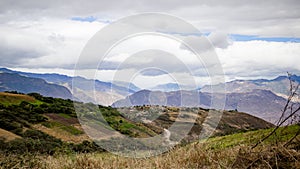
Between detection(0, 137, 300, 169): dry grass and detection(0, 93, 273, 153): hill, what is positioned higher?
detection(0, 137, 300, 169): dry grass

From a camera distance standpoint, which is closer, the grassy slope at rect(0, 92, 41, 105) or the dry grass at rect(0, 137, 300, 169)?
the dry grass at rect(0, 137, 300, 169)

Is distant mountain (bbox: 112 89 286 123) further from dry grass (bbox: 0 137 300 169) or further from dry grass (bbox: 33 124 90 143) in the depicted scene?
dry grass (bbox: 33 124 90 143)

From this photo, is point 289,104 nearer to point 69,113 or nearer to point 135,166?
point 135,166

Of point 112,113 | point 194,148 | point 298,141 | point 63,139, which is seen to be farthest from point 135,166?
point 112,113

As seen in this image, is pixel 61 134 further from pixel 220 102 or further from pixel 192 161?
pixel 192 161

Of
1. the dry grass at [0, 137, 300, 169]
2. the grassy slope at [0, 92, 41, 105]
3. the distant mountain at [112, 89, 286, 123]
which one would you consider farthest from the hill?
the dry grass at [0, 137, 300, 169]

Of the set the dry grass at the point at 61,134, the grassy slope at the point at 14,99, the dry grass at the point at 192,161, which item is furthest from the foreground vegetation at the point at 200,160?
the grassy slope at the point at 14,99

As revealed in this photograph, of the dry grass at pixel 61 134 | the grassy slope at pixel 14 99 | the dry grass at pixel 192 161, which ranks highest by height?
the dry grass at pixel 192 161

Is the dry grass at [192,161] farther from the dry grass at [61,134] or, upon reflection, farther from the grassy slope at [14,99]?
the grassy slope at [14,99]

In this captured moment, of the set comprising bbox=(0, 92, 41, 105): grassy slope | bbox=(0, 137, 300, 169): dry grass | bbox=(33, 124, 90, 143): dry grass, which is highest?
bbox=(0, 137, 300, 169): dry grass

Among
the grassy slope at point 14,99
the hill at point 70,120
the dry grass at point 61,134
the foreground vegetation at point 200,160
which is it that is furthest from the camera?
the grassy slope at point 14,99

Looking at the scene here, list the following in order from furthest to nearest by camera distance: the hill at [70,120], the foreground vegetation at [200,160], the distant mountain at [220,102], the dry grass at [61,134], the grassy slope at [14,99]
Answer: the grassy slope at [14,99]
the dry grass at [61,134]
the hill at [70,120]
the distant mountain at [220,102]
the foreground vegetation at [200,160]

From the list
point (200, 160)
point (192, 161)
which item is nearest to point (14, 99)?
point (192, 161)

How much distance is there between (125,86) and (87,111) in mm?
19896
